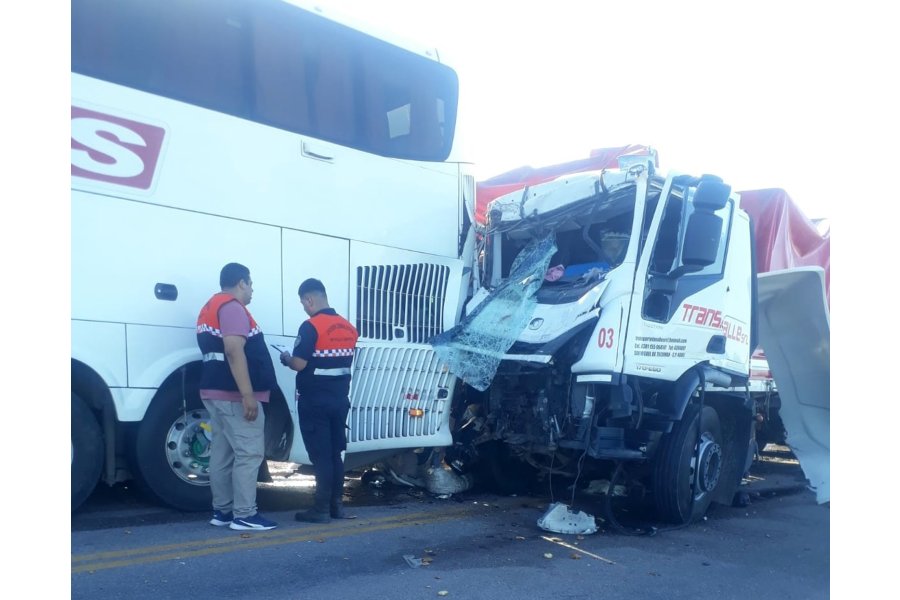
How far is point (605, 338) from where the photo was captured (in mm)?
5906

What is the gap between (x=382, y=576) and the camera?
4.64 m

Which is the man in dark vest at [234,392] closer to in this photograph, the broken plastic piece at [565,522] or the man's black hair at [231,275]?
the man's black hair at [231,275]

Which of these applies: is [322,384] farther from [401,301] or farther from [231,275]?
[401,301]

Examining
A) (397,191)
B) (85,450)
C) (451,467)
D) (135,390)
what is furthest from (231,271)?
(451,467)

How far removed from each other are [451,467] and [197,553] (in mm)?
2910

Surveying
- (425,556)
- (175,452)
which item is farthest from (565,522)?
(175,452)

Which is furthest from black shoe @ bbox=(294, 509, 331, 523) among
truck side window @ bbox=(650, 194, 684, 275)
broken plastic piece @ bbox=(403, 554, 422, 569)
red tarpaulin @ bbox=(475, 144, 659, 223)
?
red tarpaulin @ bbox=(475, 144, 659, 223)

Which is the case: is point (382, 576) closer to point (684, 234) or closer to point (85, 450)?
point (85, 450)

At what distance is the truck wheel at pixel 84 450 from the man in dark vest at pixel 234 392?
67 centimetres

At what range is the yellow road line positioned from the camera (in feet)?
14.9

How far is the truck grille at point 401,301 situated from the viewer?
652 centimetres

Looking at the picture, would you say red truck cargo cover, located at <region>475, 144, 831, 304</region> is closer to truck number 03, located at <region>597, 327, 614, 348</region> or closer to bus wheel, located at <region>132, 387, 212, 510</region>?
truck number 03, located at <region>597, 327, 614, 348</region>

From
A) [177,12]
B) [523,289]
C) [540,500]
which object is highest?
[177,12]

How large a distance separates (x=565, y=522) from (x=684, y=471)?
3.48 ft
